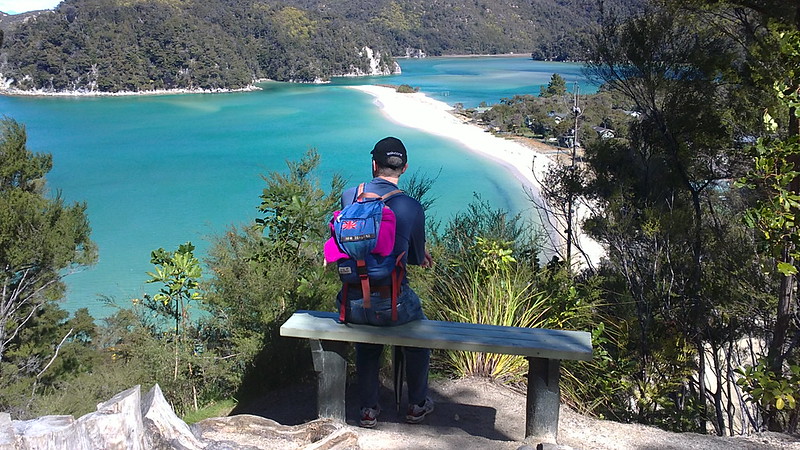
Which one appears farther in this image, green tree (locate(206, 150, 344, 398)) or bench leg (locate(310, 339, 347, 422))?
green tree (locate(206, 150, 344, 398))

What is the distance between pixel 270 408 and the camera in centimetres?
359

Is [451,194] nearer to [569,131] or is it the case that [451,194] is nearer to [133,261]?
[569,131]

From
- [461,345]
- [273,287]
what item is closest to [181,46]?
[273,287]

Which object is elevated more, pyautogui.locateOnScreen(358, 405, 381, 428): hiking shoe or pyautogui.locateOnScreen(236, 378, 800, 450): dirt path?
pyautogui.locateOnScreen(358, 405, 381, 428): hiking shoe

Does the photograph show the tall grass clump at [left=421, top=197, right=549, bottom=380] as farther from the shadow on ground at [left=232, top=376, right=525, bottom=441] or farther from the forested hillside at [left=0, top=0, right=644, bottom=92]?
the forested hillside at [left=0, top=0, right=644, bottom=92]

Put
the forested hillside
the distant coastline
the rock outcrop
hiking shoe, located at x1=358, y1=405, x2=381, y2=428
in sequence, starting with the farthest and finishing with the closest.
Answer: the forested hillside < the distant coastline < hiking shoe, located at x1=358, y1=405, x2=381, y2=428 < the rock outcrop

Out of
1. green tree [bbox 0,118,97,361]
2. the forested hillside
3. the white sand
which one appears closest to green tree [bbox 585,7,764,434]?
the white sand

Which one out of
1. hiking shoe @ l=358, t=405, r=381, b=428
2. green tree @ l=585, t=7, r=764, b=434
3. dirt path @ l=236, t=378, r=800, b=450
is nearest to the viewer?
dirt path @ l=236, t=378, r=800, b=450

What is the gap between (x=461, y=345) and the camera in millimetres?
2578

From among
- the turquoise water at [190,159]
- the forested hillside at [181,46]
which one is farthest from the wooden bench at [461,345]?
the forested hillside at [181,46]

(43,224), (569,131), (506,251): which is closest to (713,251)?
(506,251)

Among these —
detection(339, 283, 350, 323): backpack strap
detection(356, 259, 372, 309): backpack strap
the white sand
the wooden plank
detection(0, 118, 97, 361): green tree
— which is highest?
the white sand

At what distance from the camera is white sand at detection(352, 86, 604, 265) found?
95.1 ft

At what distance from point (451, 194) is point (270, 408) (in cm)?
2237
